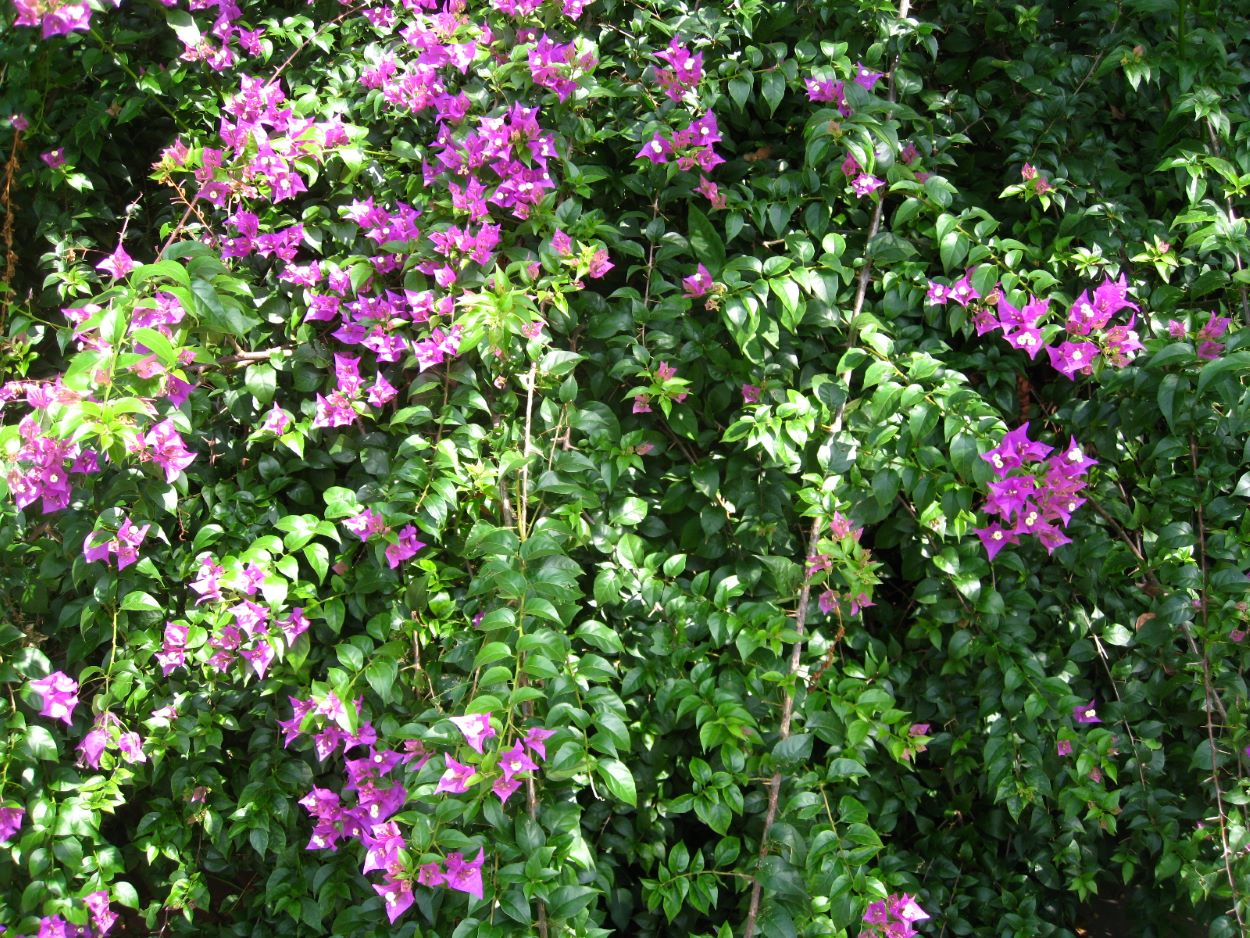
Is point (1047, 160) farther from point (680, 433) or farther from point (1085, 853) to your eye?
point (1085, 853)

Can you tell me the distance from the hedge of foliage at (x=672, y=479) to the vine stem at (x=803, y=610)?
1 cm

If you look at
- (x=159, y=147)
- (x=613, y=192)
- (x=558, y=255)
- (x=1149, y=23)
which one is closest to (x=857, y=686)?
(x=558, y=255)

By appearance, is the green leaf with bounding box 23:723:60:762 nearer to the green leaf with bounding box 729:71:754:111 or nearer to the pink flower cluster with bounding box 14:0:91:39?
the pink flower cluster with bounding box 14:0:91:39

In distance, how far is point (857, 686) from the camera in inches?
70.1

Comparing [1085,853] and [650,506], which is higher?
[650,506]

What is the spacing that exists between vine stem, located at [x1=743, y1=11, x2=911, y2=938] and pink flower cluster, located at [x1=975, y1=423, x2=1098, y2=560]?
0.28 metres

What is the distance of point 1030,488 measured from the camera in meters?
1.67

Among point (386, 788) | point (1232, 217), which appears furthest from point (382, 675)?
point (1232, 217)

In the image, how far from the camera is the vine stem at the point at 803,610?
159 cm

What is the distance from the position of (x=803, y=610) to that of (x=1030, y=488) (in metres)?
0.41

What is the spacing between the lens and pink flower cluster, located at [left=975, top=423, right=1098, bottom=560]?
1652mm

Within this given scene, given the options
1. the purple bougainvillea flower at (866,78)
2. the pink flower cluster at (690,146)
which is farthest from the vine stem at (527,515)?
the purple bougainvillea flower at (866,78)

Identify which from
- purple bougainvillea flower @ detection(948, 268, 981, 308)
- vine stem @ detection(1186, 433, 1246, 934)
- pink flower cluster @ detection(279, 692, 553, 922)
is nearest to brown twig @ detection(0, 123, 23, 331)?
pink flower cluster @ detection(279, 692, 553, 922)

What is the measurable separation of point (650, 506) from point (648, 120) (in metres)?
0.69
